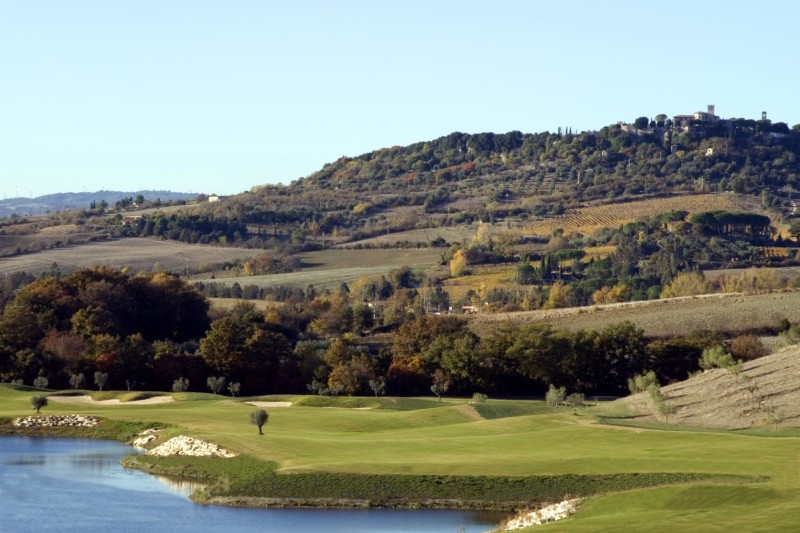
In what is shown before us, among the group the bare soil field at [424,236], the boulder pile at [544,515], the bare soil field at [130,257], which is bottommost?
the boulder pile at [544,515]

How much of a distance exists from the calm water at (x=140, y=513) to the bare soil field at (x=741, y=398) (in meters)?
19.2

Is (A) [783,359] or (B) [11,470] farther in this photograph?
(A) [783,359]

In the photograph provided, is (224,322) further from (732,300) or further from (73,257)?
(73,257)

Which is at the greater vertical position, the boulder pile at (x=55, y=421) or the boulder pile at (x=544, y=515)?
the boulder pile at (x=544, y=515)

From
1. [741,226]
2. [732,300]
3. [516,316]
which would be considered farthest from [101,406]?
[741,226]

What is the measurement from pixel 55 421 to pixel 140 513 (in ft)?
78.3

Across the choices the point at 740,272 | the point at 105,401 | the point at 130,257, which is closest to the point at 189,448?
the point at 105,401

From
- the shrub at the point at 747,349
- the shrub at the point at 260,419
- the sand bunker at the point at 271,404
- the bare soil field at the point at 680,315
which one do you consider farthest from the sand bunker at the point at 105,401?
the bare soil field at the point at 680,315

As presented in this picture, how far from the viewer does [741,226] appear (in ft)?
568

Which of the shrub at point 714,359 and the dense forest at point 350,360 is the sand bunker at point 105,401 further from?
the shrub at point 714,359

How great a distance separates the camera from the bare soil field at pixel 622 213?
618 feet

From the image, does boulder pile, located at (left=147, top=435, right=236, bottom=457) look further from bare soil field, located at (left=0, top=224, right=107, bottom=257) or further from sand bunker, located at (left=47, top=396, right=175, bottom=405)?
bare soil field, located at (left=0, top=224, right=107, bottom=257)

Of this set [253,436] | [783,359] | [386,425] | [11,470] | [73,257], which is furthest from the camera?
[73,257]

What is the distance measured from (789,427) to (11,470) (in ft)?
103
